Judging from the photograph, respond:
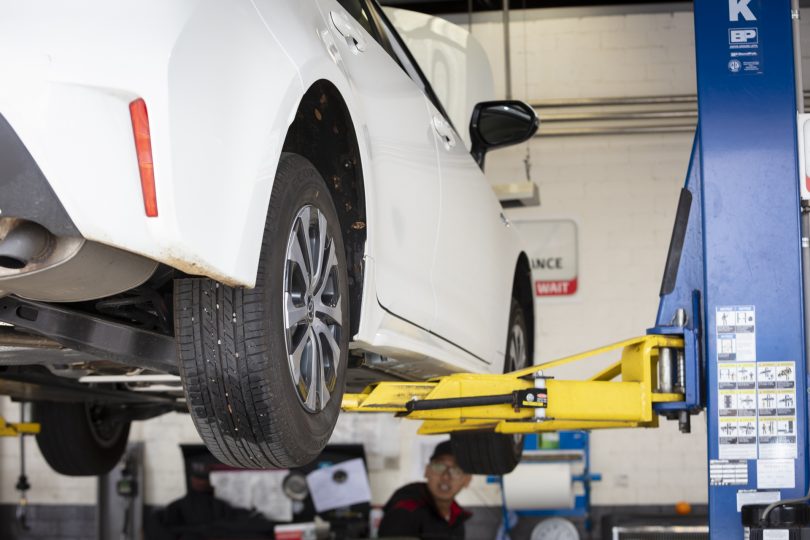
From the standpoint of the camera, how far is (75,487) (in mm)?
9797

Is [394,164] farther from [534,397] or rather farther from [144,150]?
[144,150]

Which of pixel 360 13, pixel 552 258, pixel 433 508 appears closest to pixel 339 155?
pixel 360 13

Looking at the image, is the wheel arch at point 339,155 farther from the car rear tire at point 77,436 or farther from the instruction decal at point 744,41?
the car rear tire at point 77,436

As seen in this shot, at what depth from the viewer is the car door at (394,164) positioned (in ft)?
8.34

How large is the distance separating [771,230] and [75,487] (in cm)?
816

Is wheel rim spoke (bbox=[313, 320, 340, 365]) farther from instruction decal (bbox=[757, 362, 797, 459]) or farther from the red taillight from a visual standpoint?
instruction decal (bbox=[757, 362, 797, 459])

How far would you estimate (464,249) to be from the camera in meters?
3.46

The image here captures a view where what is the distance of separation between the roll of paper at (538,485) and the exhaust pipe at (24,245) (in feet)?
23.2

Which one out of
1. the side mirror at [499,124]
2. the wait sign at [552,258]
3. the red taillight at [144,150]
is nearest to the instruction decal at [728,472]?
the side mirror at [499,124]

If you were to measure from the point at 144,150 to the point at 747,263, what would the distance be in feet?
6.60

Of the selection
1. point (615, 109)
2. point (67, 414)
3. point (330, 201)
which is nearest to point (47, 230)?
point (330, 201)

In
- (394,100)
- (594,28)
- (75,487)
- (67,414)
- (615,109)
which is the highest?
(594,28)

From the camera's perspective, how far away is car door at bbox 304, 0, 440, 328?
100 inches

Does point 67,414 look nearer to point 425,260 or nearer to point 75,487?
point 425,260
